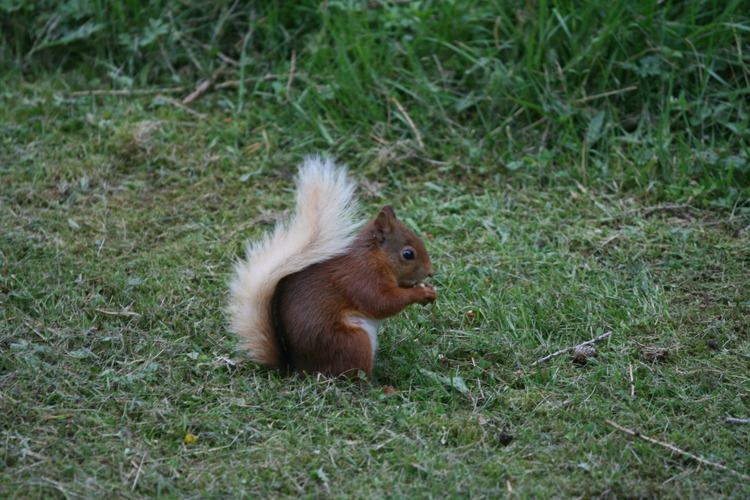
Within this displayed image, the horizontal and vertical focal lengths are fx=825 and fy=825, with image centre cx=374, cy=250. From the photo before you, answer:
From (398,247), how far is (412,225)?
36.7 inches

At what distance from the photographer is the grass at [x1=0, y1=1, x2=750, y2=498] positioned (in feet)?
7.38

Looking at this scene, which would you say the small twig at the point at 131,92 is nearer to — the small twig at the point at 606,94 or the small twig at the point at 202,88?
the small twig at the point at 202,88

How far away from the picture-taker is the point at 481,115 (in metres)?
4.21

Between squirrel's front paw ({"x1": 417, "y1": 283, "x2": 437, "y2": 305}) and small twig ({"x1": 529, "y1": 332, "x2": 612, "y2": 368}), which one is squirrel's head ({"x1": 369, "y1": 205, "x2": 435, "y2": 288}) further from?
small twig ({"x1": 529, "y1": 332, "x2": 612, "y2": 368})

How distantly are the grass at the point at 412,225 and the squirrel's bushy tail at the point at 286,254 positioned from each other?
13 cm

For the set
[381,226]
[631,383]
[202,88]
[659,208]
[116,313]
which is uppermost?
[202,88]

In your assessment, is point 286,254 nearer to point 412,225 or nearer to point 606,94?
point 412,225

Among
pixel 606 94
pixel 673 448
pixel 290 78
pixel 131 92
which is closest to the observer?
pixel 673 448

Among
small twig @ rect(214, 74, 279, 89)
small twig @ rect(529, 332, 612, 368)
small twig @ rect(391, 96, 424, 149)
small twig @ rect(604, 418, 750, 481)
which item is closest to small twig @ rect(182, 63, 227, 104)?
small twig @ rect(214, 74, 279, 89)

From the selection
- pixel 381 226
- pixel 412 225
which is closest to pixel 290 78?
pixel 412 225

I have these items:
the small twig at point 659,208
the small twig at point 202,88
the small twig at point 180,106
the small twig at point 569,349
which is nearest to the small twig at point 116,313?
the small twig at point 569,349

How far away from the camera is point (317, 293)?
262 centimetres

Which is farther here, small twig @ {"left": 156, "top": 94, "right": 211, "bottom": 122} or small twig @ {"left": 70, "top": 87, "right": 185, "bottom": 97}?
small twig @ {"left": 70, "top": 87, "right": 185, "bottom": 97}

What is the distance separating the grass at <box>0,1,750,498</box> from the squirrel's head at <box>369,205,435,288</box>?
0.91ft
